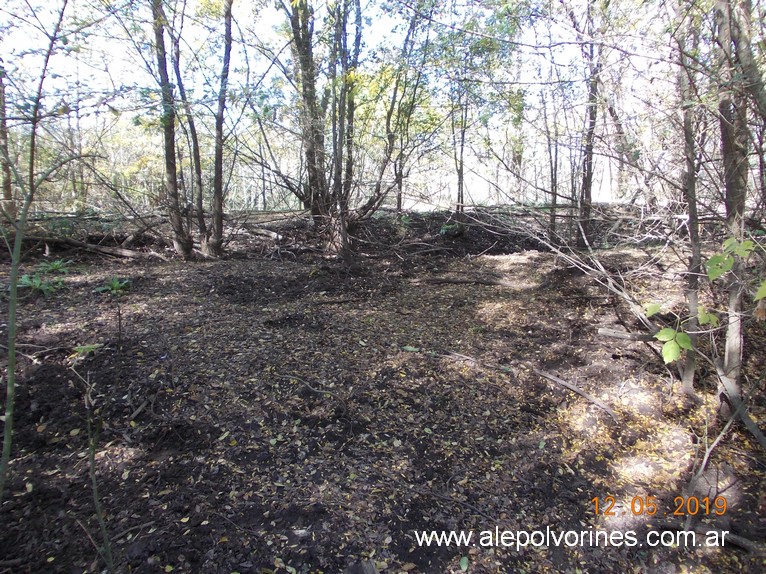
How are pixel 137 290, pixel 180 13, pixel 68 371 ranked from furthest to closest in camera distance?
pixel 180 13, pixel 137 290, pixel 68 371

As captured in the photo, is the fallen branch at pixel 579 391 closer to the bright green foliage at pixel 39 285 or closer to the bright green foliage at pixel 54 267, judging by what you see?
the bright green foliage at pixel 39 285

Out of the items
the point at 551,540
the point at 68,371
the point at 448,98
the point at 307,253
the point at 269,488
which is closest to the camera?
the point at 551,540

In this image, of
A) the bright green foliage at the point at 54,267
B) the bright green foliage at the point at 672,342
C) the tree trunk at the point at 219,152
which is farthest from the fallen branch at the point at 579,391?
the bright green foliage at the point at 54,267

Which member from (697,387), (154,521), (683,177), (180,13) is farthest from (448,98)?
(154,521)

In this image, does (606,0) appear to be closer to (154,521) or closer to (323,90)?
(154,521)

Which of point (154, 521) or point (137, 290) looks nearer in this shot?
point (154, 521)

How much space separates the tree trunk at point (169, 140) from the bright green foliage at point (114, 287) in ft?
4.96

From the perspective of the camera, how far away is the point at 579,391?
2842 mm

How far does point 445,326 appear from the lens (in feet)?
12.8

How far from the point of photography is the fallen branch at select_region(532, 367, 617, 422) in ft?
8.82

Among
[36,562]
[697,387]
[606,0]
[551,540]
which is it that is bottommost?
[551,540]

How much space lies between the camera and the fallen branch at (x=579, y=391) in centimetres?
269

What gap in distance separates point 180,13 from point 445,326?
473 cm
